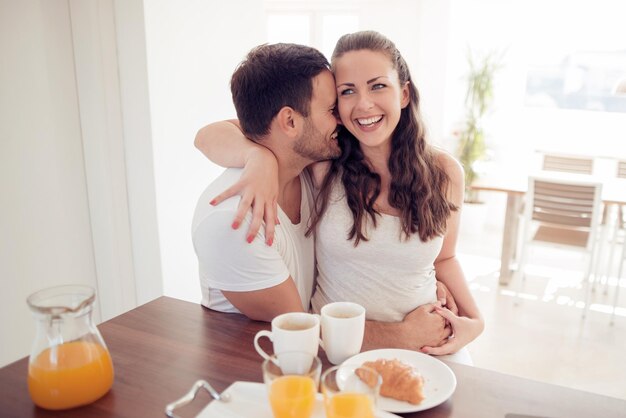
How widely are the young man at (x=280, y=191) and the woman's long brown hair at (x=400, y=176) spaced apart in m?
0.06

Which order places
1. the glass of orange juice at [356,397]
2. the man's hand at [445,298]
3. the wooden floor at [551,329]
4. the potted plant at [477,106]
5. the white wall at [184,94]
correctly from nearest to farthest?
the glass of orange juice at [356,397] < the man's hand at [445,298] < the white wall at [184,94] < the wooden floor at [551,329] < the potted plant at [477,106]

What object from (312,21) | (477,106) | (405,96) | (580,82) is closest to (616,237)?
(477,106)

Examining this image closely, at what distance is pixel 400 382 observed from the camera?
2.77 ft

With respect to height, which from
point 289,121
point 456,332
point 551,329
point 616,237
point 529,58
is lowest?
point 551,329

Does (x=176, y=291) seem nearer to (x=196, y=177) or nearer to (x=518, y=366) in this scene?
(x=196, y=177)

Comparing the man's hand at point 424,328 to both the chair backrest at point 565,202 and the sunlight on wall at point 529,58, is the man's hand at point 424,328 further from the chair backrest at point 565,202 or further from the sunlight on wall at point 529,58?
the sunlight on wall at point 529,58

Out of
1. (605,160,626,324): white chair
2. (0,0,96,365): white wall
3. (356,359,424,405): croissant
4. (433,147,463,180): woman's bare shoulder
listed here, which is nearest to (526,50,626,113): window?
(605,160,626,324): white chair

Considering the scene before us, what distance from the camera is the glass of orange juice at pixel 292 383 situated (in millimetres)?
743

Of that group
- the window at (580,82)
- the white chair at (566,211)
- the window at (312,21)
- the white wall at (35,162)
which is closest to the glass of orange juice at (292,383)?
the white wall at (35,162)

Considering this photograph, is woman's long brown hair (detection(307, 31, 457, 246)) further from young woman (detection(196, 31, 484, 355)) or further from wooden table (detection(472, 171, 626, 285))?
wooden table (detection(472, 171, 626, 285))

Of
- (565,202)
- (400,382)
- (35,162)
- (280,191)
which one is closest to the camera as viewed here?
(400,382)

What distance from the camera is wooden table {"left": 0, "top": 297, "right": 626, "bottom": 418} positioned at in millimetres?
825

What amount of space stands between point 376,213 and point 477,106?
3912 mm

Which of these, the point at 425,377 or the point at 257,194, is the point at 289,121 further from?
the point at 425,377
